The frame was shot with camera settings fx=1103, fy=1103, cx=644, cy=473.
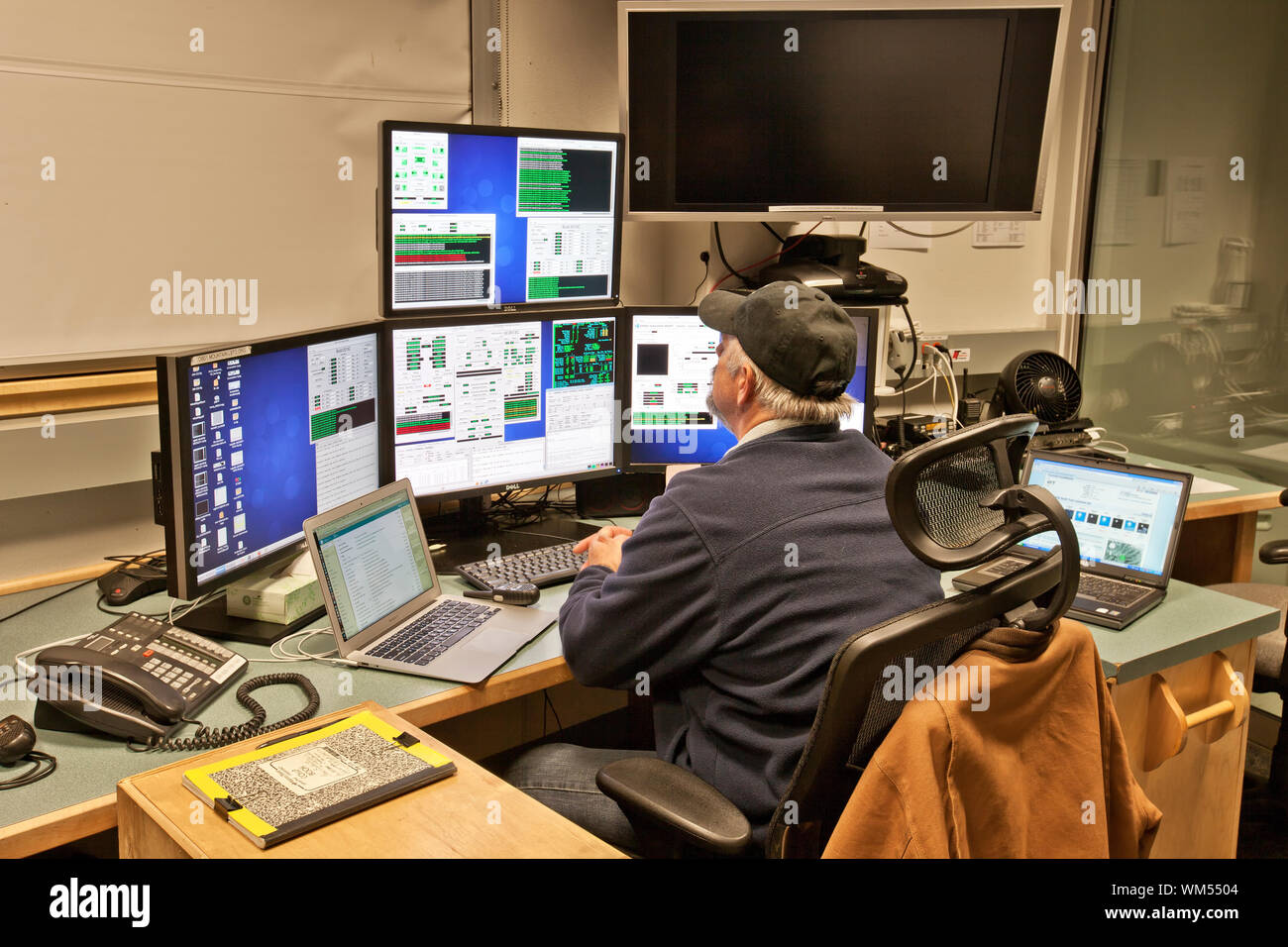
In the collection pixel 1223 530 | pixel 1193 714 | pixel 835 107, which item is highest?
pixel 835 107

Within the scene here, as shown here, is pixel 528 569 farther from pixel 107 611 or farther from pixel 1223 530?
pixel 1223 530

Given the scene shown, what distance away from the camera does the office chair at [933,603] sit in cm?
114

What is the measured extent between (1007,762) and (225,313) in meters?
1.82

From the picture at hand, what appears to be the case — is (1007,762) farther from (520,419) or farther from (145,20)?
(145,20)

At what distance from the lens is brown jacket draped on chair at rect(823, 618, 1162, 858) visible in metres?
1.11

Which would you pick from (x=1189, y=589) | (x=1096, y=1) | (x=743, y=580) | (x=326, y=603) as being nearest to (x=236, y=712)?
(x=326, y=603)

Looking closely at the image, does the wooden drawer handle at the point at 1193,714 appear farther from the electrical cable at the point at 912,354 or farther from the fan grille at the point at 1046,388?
the electrical cable at the point at 912,354

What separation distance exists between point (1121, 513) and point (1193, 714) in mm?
415

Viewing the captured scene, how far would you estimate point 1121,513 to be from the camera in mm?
2209

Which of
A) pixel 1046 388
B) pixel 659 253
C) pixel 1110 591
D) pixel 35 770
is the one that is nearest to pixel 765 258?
pixel 659 253

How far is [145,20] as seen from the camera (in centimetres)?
→ 210

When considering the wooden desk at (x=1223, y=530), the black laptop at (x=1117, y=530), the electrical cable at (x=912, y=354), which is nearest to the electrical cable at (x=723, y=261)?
the electrical cable at (x=912, y=354)

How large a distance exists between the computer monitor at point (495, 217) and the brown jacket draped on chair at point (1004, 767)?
1.37 m

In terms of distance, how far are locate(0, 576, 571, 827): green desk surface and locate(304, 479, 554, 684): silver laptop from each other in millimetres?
32
